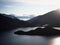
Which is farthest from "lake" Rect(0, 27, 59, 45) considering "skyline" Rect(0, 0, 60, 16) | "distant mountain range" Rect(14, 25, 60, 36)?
"skyline" Rect(0, 0, 60, 16)

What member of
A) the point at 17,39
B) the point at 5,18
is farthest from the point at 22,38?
the point at 5,18

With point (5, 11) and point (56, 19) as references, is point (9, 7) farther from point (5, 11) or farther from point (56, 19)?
point (56, 19)

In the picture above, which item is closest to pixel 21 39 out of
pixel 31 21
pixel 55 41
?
pixel 31 21

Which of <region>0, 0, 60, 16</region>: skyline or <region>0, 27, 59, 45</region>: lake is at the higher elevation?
<region>0, 0, 60, 16</region>: skyline

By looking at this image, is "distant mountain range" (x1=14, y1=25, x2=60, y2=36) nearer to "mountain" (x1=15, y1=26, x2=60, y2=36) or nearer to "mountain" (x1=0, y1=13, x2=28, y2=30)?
"mountain" (x1=15, y1=26, x2=60, y2=36)

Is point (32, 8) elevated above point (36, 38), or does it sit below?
above
